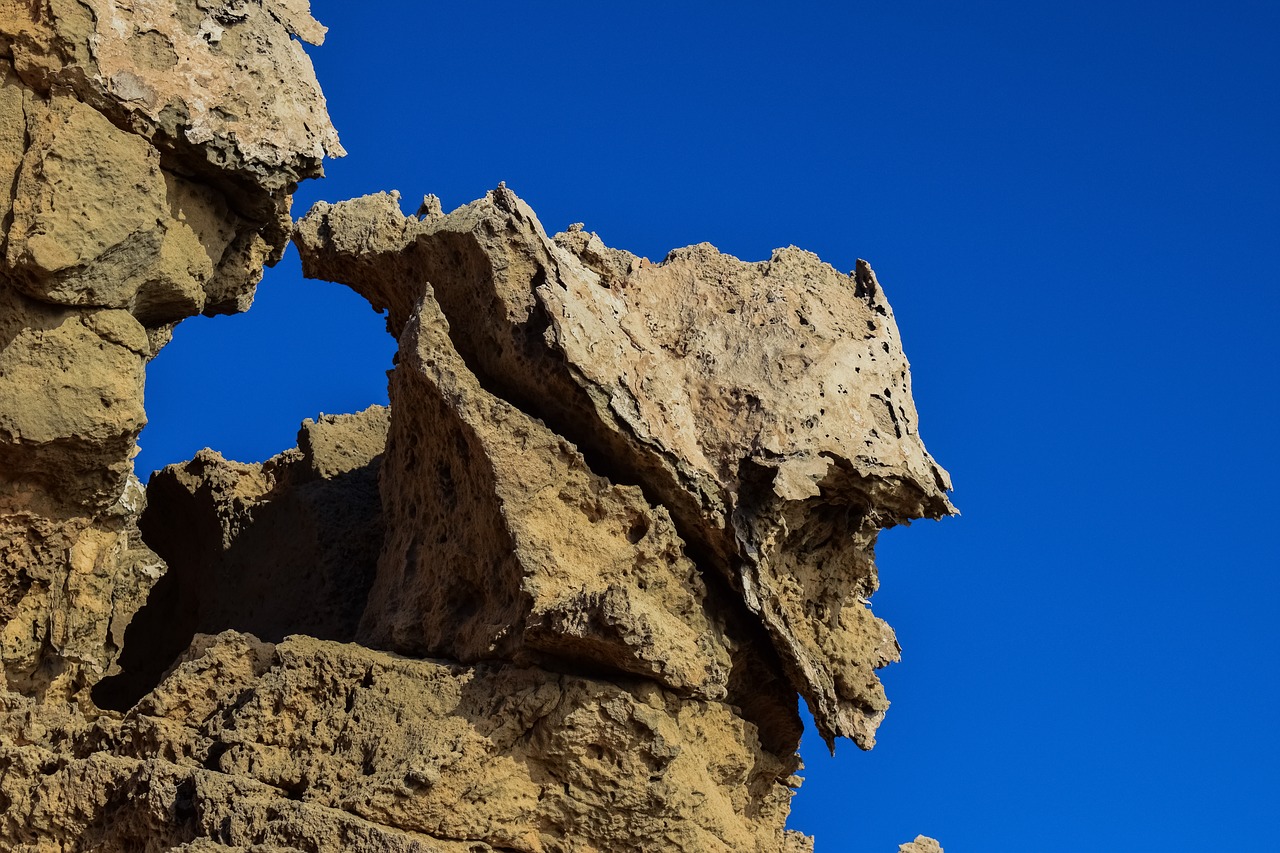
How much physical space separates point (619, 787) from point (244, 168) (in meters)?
2.85

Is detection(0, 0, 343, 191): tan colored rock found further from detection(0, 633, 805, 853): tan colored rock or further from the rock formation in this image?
detection(0, 633, 805, 853): tan colored rock

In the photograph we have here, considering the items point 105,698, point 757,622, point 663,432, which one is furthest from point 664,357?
point 105,698

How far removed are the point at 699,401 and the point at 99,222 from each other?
238 centimetres

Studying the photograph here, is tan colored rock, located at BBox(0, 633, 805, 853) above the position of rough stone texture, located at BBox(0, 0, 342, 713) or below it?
below

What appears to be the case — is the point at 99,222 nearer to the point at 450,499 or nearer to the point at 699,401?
the point at 450,499

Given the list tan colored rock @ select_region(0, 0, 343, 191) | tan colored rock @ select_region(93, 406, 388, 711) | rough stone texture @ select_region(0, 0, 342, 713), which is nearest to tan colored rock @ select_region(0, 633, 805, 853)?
rough stone texture @ select_region(0, 0, 342, 713)

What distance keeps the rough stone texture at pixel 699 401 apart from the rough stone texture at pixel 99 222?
0.66m

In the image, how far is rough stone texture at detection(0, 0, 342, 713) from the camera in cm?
653

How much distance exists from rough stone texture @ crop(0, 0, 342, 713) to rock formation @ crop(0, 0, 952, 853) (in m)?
0.01

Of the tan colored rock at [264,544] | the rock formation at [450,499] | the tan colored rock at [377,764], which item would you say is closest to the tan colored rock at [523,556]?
the rock formation at [450,499]

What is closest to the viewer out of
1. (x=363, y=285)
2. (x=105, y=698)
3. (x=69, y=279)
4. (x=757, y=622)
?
(x=69, y=279)

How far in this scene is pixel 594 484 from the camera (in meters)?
6.71

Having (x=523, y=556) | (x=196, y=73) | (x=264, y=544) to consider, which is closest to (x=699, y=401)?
(x=523, y=556)

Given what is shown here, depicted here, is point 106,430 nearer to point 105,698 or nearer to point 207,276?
point 207,276
